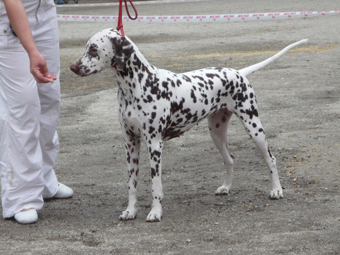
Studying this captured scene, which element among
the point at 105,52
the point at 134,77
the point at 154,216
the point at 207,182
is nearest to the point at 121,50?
the point at 105,52

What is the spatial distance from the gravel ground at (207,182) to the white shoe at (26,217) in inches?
1.9

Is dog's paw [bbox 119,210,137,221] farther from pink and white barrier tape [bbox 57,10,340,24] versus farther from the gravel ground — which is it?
pink and white barrier tape [bbox 57,10,340,24]

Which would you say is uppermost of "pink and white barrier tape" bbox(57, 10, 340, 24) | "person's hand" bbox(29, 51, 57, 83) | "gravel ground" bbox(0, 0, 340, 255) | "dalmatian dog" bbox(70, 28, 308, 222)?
"person's hand" bbox(29, 51, 57, 83)

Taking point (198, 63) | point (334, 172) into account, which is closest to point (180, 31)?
point (198, 63)

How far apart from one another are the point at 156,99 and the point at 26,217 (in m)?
1.43

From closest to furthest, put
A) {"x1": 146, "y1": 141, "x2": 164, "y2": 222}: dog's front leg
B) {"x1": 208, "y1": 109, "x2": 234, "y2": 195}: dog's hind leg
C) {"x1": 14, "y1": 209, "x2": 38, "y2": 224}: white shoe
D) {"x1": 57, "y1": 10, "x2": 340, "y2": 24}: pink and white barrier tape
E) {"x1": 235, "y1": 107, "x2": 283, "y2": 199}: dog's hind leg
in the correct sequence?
{"x1": 146, "y1": 141, "x2": 164, "y2": 222}: dog's front leg, {"x1": 14, "y1": 209, "x2": 38, "y2": 224}: white shoe, {"x1": 235, "y1": 107, "x2": 283, "y2": 199}: dog's hind leg, {"x1": 208, "y1": 109, "x2": 234, "y2": 195}: dog's hind leg, {"x1": 57, "y1": 10, "x2": 340, "y2": 24}: pink and white barrier tape

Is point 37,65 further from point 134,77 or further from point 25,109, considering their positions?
point 134,77

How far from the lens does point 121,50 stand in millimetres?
4469

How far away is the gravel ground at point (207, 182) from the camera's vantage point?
4355 mm

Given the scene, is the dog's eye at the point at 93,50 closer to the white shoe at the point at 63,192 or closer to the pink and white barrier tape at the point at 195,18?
the white shoe at the point at 63,192

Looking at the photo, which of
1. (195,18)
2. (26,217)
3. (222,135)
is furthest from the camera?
Result: (195,18)

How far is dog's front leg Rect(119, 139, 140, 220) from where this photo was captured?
4.88 meters

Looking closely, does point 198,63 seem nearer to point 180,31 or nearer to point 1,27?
point 180,31

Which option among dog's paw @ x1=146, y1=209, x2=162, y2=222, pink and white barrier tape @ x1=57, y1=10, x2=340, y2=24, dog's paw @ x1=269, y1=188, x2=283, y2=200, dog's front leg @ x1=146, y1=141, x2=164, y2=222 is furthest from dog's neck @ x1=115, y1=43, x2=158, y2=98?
pink and white barrier tape @ x1=57, y1=10, x2=340, y2=24
